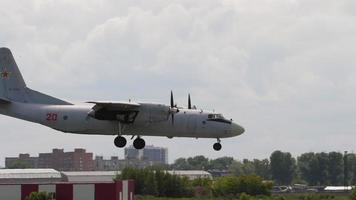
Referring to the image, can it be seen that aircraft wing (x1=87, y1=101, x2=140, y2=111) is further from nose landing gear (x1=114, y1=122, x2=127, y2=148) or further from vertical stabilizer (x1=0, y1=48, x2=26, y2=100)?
vertical stabilizer (x1=0, y1=48, x2=26, y2=100)

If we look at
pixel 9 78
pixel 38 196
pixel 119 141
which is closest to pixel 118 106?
pixel 119 141

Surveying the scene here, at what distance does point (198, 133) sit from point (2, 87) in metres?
16.2

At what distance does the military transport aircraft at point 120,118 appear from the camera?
75375 millimetres

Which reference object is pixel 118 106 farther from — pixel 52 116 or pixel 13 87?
pixel 13 87

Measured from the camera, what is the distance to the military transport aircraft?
7538 cm

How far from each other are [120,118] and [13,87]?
31.2 ft

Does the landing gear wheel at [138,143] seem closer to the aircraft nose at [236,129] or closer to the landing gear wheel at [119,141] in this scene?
the landing gear wheel at [119,141]

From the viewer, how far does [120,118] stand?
75.6 meters

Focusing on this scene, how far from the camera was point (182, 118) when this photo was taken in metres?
75.9

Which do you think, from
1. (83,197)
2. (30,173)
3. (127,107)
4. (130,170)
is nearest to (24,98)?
(127,107)

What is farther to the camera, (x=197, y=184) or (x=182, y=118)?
(x=197, y=184)

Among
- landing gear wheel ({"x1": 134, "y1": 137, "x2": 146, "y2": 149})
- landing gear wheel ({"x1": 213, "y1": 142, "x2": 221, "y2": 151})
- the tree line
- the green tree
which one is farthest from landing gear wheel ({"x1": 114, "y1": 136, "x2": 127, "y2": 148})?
the tree line

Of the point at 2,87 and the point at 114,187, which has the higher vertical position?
the point at 2,87

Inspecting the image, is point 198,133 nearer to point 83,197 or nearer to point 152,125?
point 152,125
